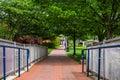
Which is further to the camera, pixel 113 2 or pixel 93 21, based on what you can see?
pixel 93 21

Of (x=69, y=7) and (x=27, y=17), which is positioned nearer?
(x=69, y=7)

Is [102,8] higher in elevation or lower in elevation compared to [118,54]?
higher

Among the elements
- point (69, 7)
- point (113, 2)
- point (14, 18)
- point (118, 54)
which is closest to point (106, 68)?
point (118, 54)

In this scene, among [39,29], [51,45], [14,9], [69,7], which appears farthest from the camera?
[51,45]

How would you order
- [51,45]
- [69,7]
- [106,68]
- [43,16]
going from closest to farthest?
1. [106,68]
2. [69,7]
3. [43,16]
4. [51,45]

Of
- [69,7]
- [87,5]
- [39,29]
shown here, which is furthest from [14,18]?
[87,5]

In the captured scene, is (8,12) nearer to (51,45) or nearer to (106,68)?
(106,68)

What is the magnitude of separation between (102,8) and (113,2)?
1095 mm

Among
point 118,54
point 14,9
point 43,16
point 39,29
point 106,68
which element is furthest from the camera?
point 39,29

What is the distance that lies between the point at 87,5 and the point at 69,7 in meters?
1.93

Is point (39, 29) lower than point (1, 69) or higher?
higher

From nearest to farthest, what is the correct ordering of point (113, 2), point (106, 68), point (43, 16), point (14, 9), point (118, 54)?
point (118, 54) → point (106, 68) → point (113, 2) → point (14, 9) → point (43, 16)

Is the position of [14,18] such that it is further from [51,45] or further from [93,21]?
[51,45]

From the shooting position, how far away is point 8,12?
2742cm
